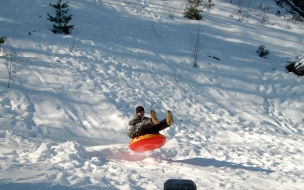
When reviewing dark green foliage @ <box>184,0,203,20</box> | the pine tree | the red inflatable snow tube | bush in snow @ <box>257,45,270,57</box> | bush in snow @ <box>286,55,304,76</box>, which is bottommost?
the red inflatable snow tube

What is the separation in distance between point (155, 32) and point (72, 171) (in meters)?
8.89

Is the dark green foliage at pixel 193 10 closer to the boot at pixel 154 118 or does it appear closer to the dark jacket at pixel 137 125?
the dark jacket at pixel 137 125

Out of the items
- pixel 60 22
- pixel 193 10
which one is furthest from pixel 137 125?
pixel 193 10

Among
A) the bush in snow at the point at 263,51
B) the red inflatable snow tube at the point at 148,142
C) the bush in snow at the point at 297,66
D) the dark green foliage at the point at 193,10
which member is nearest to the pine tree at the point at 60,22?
the dark green foliage at the point at 193,10

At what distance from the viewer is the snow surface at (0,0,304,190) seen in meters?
5.90

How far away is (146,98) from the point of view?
9.75 metres

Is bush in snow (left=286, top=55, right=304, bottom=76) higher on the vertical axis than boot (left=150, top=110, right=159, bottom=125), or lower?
higher

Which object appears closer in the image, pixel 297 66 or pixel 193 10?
pixel 297 66

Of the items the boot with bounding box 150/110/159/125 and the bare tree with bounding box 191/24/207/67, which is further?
the bare tree with bounding box 191/24/207/67

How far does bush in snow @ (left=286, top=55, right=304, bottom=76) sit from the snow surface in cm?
Answer: 28

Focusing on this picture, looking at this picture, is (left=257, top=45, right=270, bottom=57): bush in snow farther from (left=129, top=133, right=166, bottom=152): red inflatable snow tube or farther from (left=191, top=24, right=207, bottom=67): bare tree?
(left=129, top=133, right=166, bottom=152): red inflatable snow tube

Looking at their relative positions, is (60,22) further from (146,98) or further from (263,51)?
(263,51)

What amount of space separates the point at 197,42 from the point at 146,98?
414 centimetres

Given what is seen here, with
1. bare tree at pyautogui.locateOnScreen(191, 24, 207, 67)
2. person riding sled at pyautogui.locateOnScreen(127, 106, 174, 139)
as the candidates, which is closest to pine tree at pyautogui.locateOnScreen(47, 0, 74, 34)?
bare tree at pyautogui.locateOnScreen(191, 24, 207, 67)
